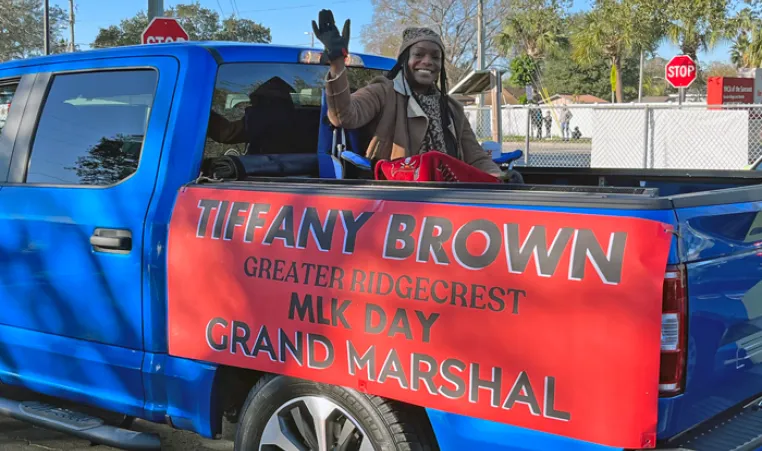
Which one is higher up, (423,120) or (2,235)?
(423,120)

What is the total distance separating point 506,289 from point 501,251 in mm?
114

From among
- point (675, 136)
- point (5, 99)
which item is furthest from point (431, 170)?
point (675, 136)

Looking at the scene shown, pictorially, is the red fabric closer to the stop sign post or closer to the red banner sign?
the red banner sign

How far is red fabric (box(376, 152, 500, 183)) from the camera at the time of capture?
3340mm

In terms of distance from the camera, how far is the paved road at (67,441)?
13.7 feet

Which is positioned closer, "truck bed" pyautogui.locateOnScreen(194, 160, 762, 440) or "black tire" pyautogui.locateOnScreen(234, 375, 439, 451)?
"truck bed" pyautogui.locateOnScreen(194, 160, 762, 440)

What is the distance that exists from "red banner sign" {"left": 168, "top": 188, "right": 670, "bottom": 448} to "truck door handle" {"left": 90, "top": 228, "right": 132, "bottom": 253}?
0.84ft

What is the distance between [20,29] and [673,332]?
53.4 metres

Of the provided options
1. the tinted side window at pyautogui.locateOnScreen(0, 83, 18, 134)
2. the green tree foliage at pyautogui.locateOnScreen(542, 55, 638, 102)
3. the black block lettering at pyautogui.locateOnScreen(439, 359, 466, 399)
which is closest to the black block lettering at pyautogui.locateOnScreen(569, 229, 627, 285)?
the black block lettering at pyautogui.locateOnScreen(439, 359, 466, 399)

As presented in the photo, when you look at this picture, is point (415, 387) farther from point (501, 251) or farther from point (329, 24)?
point (329, 24)

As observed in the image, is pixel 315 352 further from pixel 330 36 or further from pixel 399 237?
pixel 330 36

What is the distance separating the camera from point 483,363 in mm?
2332

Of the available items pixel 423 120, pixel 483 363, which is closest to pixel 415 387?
pixel 483 363

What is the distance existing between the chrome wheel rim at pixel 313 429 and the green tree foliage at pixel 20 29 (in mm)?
48466
